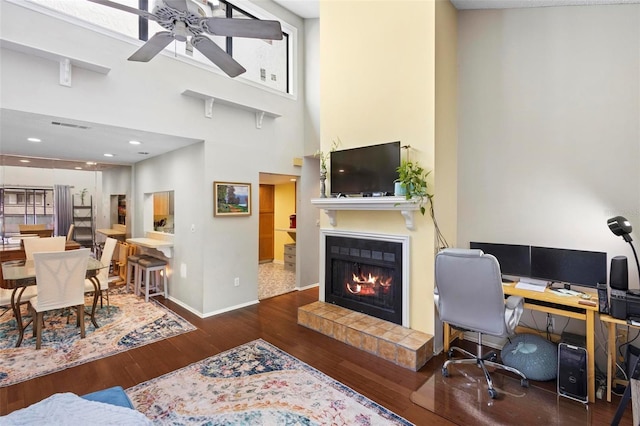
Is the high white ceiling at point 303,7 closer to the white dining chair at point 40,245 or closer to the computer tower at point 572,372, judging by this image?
the white dining chair at point 40,245

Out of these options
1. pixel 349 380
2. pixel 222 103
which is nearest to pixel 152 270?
pixel 222 103

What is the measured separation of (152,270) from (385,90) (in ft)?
14.2

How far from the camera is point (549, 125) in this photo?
2.94 m

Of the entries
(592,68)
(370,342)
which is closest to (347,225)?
(370,342)

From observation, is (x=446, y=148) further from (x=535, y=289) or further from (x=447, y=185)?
(x=535, y=289)

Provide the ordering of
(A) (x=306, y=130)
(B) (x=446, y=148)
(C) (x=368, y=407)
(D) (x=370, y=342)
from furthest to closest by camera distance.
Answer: (A) (x=306, y=130)
(B) (x=446, y=148)
(D) (x=370, y=342)
(C) (x=368, y=407)

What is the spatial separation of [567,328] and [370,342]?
1.85 meters

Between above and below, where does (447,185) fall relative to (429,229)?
above

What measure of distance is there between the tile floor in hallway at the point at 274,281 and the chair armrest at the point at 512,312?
3549 mm

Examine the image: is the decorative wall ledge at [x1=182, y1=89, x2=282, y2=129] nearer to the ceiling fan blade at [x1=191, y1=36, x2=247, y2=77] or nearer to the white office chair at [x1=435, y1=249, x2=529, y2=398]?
the ceiling fan blade at [x1=191, y1=36, x2=247, y2=77]

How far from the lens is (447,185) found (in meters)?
3.30

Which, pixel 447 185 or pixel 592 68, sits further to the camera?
pixel 447 185

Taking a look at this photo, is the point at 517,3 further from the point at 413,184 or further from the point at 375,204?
the point at 375,204

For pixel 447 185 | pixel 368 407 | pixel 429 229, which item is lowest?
pixel 368 407
